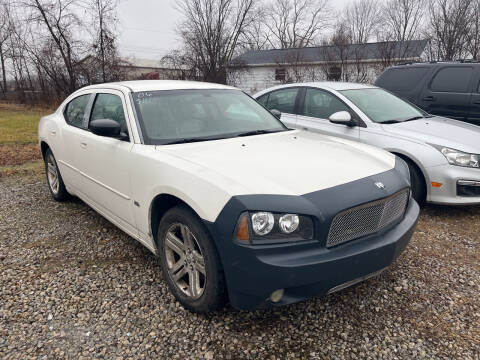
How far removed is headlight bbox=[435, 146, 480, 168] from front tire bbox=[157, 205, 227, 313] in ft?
10.4

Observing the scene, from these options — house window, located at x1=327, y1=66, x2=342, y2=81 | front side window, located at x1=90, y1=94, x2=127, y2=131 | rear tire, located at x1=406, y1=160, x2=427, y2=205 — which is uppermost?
house window, located at x1=327, y1=66, x2=342, y2=81

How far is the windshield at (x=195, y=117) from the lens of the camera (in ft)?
9.82

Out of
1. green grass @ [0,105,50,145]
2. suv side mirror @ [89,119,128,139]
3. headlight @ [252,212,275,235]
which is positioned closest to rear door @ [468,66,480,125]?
headlight @ [252,212,275,235]

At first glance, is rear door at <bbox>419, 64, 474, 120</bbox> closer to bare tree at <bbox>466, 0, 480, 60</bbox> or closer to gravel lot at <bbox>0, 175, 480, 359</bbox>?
gravel lot at <bbox>0, 175, 480, 359</bbox>

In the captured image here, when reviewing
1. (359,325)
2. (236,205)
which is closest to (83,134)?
(236,205)

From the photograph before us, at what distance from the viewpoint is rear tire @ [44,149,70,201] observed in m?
4.67

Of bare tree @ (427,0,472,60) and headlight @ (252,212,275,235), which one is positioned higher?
bare tree @ (427,0,472,60)

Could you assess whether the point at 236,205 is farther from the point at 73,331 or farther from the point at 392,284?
the point at 392,284

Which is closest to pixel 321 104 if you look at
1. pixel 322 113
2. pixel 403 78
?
pixel 322 113

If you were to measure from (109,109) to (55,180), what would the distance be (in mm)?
1954

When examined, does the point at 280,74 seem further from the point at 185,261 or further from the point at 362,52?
the point at 185,261

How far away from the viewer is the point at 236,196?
2057mm

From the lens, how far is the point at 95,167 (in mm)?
3445

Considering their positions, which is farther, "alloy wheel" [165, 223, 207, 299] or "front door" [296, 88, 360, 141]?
"front door" [296, 88, 360, 141]
